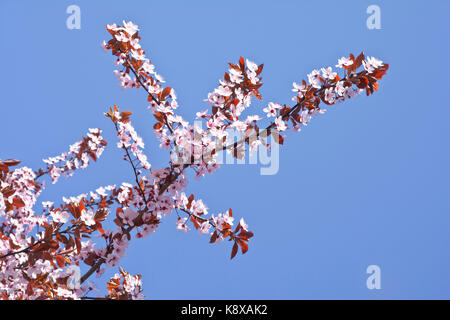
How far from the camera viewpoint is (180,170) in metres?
2.91

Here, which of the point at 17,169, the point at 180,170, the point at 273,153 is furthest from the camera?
the point at 17,169

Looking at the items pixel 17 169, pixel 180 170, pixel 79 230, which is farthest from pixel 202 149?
pixel 17 169

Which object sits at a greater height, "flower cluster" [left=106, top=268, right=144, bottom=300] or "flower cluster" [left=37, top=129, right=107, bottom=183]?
"flower cluster" [left=37, top=129, right=107, bottom=183]

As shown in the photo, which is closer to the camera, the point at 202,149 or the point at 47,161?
the point at 202,149

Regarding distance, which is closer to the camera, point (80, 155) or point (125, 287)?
point (125, 287)

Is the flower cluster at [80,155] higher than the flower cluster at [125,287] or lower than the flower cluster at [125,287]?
higher

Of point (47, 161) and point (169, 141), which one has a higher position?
point (47, 161)

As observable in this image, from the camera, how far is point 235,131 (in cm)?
312
